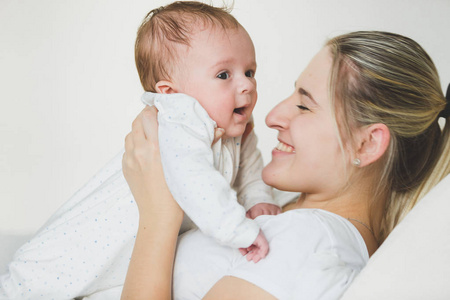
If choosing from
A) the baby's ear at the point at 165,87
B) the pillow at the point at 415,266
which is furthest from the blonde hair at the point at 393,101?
the baby's ear at the point at 165,87

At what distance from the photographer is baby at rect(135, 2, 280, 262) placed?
1339mm

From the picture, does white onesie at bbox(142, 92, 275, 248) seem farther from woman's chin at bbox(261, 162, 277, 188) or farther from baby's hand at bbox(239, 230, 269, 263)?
woman's chin at bbox(261, 162, 277, 188)

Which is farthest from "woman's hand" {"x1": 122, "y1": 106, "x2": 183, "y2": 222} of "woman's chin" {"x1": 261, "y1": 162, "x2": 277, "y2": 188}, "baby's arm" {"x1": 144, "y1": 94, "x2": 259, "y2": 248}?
"woman's chin" {"x1": 261, "y1": 162, "x2": 277, "y2": 188}

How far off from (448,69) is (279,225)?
1.93 m

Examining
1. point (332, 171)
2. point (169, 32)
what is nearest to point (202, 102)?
point (169, 32)

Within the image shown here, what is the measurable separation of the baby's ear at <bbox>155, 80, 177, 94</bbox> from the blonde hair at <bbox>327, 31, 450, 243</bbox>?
0.53 m

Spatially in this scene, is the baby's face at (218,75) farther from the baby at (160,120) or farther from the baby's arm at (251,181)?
the baby's arm at (251,181)

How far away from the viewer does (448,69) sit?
2869mm

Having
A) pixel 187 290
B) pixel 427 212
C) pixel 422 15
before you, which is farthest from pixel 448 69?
pixel 187 290

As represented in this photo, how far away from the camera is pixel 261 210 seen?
6.38 ft

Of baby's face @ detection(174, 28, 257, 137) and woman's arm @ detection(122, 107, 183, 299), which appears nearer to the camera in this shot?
woman's arm @ detection(122, 107, 183, 299)

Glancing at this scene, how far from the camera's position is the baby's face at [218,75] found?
1.64 meters

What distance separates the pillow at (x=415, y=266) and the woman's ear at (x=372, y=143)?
341 millimetres

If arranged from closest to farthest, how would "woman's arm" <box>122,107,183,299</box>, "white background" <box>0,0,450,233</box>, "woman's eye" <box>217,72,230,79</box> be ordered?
1. "woman's arm" <box>122,107,183,299</box>
2. "woman's eye" <box>217,72,230,79</box>
3. "white background" <box>0,0,450,233</box>
